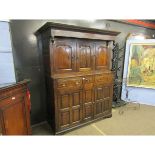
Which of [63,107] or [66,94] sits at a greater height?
[66,94]

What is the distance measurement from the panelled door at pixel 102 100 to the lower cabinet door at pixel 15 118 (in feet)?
4.76

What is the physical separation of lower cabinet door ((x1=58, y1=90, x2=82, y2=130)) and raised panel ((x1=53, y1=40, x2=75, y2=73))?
0.47 metres

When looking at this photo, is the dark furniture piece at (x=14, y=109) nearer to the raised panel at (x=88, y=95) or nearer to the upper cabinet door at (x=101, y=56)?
the raised panel at (x=88, y=95)

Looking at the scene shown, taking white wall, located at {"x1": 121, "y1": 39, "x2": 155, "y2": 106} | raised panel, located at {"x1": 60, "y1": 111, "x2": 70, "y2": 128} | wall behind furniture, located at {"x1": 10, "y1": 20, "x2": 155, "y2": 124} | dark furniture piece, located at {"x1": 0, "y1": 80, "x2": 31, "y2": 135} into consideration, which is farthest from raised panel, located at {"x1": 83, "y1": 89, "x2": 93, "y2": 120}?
white wall, located at {"x1": 121, "y1": 39, "x2": 155, "y2": 106}

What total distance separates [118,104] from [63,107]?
6.73 feet

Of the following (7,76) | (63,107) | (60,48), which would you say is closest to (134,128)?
(63,107)

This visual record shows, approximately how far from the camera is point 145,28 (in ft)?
→ 13.5

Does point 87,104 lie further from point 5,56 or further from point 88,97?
point 5,56

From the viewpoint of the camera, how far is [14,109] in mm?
1616

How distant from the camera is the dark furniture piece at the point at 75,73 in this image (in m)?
2.12

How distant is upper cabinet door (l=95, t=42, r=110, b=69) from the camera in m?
2.59

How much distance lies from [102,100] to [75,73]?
906mm

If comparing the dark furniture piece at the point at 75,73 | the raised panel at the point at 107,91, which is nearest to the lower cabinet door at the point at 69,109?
the dark furniture piece at the point at 75,73
